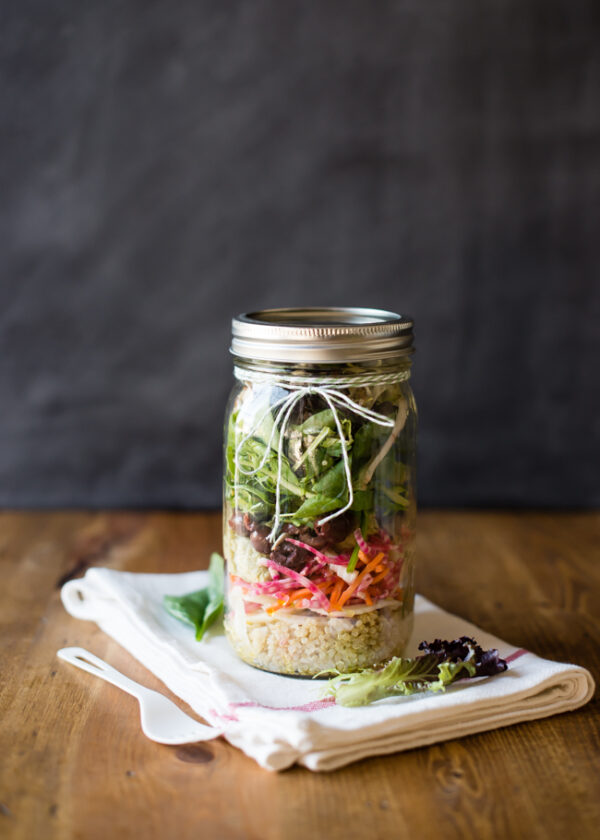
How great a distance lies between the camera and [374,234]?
1.60 metres

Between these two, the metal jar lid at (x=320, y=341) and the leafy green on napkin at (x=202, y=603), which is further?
the leafy green on napkin at (x=202, y=603)

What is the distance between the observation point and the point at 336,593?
0.88m

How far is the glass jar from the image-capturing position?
0.87 m

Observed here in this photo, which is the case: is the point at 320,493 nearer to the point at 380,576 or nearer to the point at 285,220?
the point at 380,576

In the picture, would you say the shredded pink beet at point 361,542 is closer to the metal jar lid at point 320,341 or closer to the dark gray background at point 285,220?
the metal jar lid at point 320,341

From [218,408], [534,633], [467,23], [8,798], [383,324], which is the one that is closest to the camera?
[8,798]

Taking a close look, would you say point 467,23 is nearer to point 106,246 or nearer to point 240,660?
point 106,246

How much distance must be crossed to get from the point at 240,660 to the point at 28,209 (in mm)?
987

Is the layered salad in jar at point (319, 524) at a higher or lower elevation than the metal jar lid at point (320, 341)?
lower

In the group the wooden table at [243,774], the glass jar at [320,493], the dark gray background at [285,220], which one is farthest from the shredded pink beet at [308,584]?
the dark gray background at [285,220]

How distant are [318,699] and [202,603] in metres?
0.27

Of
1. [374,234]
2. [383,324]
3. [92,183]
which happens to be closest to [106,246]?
[92,183]

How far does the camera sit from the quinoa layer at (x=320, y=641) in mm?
891

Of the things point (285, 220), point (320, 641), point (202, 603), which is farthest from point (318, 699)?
point (285, 220)
